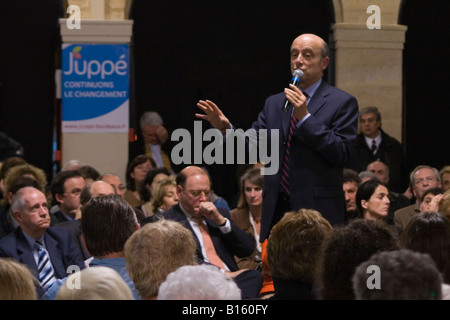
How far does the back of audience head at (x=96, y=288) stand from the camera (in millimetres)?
2650

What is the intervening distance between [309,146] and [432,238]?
0.87 m

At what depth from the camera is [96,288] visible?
2.65 m

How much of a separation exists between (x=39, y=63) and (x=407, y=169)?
501 cm

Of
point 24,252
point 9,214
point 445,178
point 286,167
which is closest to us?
point 286,167

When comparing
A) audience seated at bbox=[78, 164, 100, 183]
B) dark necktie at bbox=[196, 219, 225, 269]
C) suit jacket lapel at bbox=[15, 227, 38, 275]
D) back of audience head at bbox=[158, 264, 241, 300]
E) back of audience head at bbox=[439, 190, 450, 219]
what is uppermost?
back of audience head at bbox=[158, 264, 241, 300]

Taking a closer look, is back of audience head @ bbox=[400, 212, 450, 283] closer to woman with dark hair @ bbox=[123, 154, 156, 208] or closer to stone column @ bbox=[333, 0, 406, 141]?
woman with dark hair @ bbox=[123, 154, 156, 208]

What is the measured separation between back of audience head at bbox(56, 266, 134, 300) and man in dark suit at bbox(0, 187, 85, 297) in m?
2.22

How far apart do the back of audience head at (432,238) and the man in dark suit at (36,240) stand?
1906 mm

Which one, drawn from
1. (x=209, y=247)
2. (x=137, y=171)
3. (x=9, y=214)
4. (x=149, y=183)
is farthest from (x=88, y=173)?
(x=209, y=247)

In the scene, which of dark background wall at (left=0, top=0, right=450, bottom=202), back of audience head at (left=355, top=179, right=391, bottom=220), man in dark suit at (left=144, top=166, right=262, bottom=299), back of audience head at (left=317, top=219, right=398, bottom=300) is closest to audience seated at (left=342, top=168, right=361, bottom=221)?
back of audience head at (left=355, top=179, right=391, bottom=220)

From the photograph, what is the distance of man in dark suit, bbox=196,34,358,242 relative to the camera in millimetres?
4531

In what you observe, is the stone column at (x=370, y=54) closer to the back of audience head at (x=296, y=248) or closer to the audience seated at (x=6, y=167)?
the audience seated at (x=6, y=167)

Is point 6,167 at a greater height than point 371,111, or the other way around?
point 371,111

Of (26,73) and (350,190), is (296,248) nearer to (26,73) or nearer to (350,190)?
(350,190)
